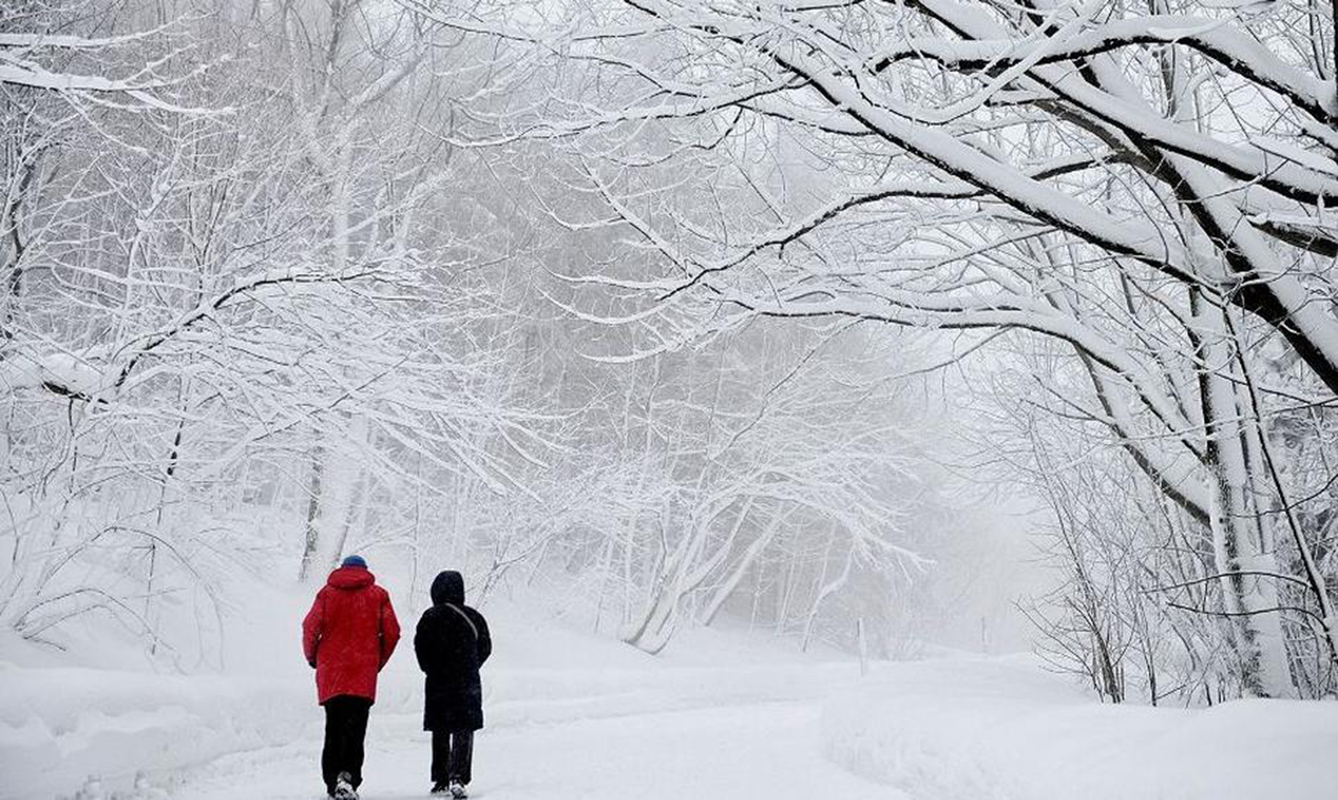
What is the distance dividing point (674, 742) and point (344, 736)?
5.03m

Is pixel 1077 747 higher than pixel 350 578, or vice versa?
pixel 350 578

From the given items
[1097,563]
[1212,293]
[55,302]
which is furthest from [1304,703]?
[55,302]

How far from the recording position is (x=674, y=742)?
36.6ft

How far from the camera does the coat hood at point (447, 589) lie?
7926 millimetres

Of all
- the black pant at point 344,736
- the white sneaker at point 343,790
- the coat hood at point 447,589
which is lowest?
the white sneaker at point 343,790

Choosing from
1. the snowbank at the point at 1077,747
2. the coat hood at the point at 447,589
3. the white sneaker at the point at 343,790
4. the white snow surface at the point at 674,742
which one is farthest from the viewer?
the coat hood at the point at 447,589

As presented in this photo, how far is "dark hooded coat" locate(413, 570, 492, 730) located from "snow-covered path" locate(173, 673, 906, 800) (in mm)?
586

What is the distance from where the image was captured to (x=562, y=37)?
14.7 ft

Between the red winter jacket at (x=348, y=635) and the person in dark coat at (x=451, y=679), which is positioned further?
the person in dark coat at (x=451, y=679)

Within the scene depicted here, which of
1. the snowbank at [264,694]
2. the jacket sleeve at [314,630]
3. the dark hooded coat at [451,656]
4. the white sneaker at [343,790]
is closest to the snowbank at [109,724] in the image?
the snowbank at [264,694]

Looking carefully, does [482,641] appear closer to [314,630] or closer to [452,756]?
[452,756]

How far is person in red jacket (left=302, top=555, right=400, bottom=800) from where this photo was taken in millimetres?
6863

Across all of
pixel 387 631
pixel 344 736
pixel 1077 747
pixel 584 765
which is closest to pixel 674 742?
pixel 584 765

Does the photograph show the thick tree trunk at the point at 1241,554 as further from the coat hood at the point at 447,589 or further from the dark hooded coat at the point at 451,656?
the coat hood at the point at 447,589
